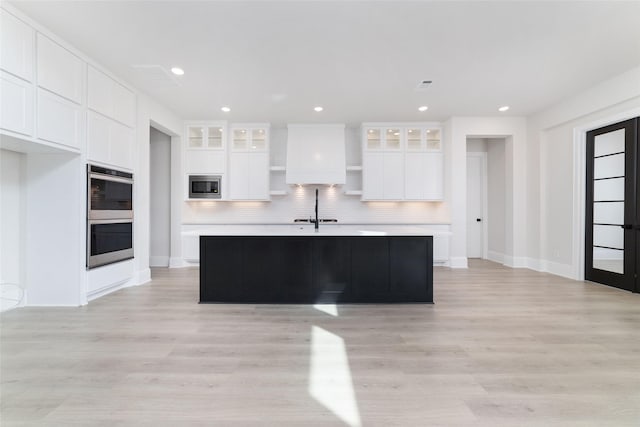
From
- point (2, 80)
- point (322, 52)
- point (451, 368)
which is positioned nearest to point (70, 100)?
point (2, 80)

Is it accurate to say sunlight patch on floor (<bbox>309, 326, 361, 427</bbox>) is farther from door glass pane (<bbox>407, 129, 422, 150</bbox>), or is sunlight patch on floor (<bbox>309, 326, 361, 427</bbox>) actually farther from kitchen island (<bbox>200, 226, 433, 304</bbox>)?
door glass pane (<bbox>407, 129, 422, 150</bbox>)

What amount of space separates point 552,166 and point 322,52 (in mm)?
4615

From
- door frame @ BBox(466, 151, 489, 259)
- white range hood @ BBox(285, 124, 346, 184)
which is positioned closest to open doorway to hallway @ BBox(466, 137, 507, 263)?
door frame @ BBox(466, 151, 489, 259)

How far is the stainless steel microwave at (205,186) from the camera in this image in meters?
5.87

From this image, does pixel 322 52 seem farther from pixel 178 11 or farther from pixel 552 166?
pixel 552 166

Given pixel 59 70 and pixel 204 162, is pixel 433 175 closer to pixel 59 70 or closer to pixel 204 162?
pixel 204 162

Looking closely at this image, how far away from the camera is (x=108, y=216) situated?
3.67 m

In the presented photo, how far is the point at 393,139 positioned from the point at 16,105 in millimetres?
5504

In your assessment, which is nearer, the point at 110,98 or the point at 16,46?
the point at 16,46

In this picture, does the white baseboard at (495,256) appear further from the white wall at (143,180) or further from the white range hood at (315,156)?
the white wall at (143,180)

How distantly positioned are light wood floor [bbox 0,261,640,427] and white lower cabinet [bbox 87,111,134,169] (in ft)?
5.95

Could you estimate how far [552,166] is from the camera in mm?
5082

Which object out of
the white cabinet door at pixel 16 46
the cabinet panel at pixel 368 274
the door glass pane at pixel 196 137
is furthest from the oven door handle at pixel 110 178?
the cabinet panel at pixel 368 274

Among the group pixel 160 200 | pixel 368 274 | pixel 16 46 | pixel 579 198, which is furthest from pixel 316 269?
pixel 579 198
